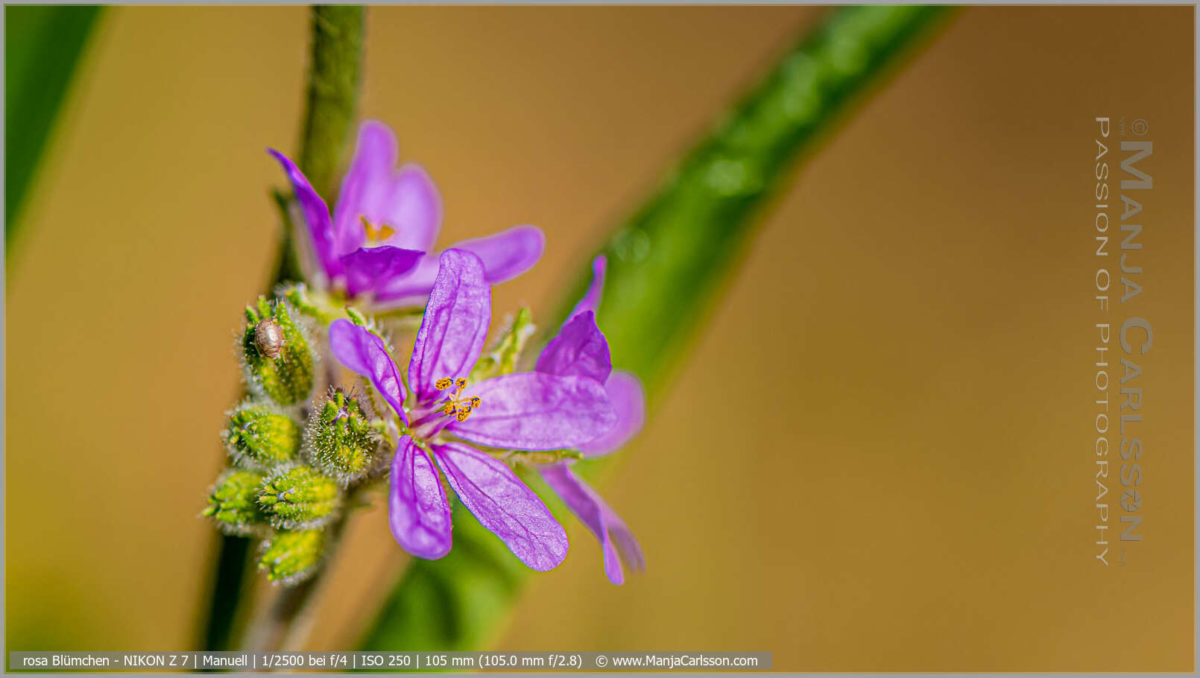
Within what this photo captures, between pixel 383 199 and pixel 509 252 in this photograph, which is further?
pixel 383 199

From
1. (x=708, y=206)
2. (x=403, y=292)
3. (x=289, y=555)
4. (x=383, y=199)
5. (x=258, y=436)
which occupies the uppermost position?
(x=708, y=206)

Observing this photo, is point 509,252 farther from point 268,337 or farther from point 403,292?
point 268,337

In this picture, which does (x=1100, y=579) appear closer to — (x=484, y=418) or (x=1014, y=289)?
(x=1014, y=289)

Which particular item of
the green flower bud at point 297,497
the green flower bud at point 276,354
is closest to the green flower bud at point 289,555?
the green flower bud at point 297,497

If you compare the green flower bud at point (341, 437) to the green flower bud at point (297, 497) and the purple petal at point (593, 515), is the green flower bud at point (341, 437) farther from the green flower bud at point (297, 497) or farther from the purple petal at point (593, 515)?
the purple petal at point (593, 515)

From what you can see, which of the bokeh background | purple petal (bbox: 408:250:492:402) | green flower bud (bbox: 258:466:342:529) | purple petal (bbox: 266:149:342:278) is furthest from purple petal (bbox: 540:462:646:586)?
the bokeh background

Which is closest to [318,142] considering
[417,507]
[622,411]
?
[417,507]
